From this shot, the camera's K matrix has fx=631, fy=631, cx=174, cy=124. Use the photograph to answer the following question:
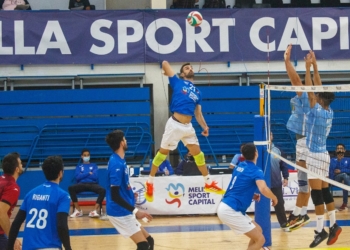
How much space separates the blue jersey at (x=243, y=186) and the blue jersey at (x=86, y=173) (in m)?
7.37

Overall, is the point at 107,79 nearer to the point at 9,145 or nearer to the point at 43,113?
the point at 43,113

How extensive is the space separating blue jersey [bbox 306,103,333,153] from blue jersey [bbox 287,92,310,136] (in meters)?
0.13

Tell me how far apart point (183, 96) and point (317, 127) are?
2.51 m

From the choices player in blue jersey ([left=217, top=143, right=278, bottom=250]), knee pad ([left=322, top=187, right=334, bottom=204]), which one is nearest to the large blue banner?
knee pad ([left=322, top=187, right=334, bottom=204])

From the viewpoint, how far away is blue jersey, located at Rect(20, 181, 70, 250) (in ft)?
20.2

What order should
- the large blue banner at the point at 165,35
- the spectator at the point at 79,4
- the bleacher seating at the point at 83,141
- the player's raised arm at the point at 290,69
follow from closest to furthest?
the player's raised arm at the point at 290,69, the bleacher seating at the point at 83,141, the large blue banner at the point at 165,35, the spectator at the point at 79,4

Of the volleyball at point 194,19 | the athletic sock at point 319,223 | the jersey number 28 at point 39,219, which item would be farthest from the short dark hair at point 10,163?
the volleyball at point 194,19

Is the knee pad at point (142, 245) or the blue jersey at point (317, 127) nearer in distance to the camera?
the knee pad at point (142, 245)

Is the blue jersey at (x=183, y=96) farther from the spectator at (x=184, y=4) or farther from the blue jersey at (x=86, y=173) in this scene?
the spectator at (x=184, y=4)

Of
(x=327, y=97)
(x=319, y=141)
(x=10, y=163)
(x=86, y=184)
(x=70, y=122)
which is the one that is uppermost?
(x=327, y=97)

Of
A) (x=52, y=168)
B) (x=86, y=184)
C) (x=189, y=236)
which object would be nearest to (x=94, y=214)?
(x=86, y=184)

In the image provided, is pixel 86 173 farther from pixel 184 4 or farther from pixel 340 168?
pixel 340 168

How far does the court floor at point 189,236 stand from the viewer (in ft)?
35.3

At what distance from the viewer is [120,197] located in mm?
7871
